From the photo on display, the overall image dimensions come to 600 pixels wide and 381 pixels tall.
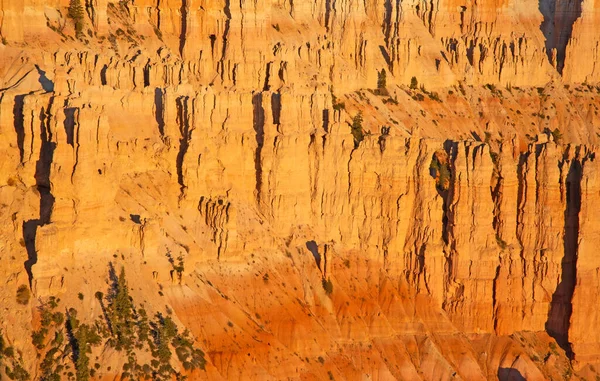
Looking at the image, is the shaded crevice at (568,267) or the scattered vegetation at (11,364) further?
the shaded crevice at (568,267)

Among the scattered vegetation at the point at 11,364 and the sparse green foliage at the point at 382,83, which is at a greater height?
the sparse green foliage at the point at 382,83

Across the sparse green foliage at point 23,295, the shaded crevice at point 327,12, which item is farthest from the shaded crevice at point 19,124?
the shaded crevice at point 327,12

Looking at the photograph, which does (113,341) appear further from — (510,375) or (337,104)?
(337,104)

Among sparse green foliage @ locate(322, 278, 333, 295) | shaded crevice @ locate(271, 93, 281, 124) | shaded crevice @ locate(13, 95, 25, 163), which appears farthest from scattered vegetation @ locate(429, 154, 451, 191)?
shaded crevice @ locate(13, 95, 25, 163)

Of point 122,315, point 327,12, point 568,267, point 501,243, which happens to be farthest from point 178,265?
point 327,12

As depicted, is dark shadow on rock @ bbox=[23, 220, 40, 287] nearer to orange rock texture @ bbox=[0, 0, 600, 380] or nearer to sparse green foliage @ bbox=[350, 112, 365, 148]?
orange rock texture @ bbox=[0, 0, 600, 380]

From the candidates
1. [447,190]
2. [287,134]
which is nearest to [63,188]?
[287,134]

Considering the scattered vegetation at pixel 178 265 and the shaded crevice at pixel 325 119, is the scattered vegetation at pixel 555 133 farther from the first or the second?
the scattered vegetation at pixel 178 265

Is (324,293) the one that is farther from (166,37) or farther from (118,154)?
(166,37)
